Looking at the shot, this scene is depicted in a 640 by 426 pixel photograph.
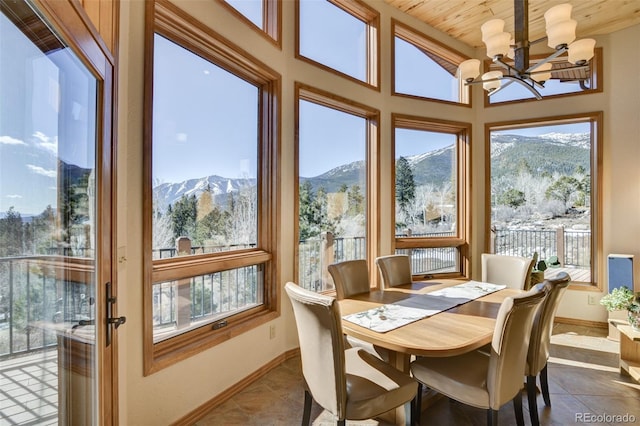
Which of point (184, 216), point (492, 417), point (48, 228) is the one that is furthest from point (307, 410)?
point (48, 228)

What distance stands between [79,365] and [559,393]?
321 cm

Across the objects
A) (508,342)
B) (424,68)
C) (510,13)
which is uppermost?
(510,13)

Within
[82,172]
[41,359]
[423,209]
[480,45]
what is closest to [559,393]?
[423,209]

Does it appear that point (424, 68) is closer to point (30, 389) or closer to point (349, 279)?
point (349, 279)

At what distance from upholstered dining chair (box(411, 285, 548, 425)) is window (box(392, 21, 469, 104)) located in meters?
3.15

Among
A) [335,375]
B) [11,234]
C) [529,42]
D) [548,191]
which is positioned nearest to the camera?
[11,234]

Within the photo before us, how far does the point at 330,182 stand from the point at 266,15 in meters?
1.73

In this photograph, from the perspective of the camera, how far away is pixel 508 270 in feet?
10.4

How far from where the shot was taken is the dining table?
5.63ft

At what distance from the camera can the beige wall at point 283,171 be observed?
1.91m

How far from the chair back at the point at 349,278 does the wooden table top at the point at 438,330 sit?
5.2 inches

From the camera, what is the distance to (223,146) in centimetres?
276

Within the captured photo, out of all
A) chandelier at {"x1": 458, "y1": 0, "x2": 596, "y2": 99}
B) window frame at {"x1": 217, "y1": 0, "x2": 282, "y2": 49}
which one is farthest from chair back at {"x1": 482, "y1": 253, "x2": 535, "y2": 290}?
window frame at {"x1": 217, "y1": 0, "x2": 282, "y2": 49}

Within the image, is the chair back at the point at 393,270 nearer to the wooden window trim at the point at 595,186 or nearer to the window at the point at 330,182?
the window at the point at 330,182
